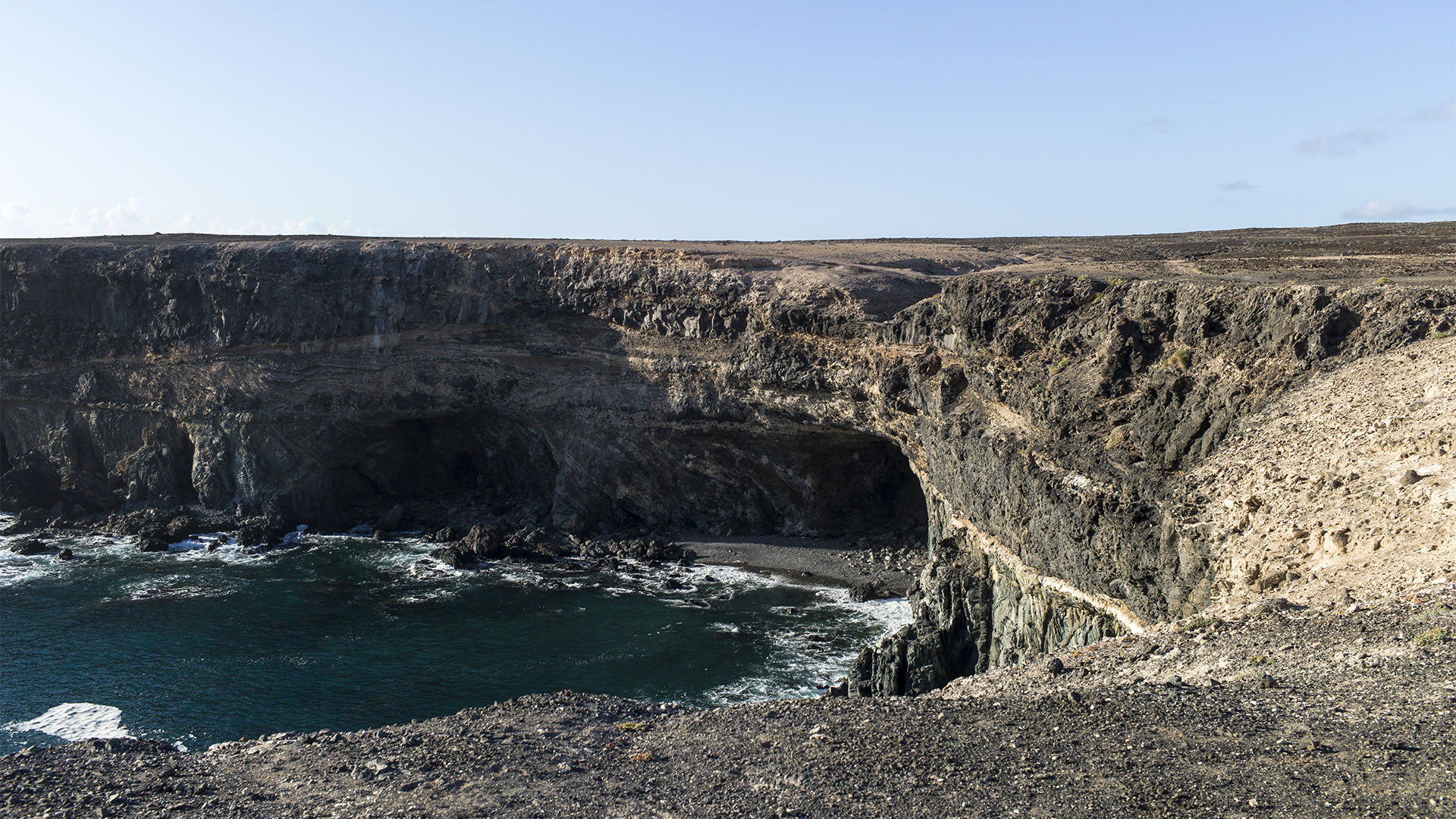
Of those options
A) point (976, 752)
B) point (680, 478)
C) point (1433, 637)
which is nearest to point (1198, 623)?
point (1433, 637)

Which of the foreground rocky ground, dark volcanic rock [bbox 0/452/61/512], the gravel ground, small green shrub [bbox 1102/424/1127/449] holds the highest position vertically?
small green shrub [bbox 1102/424/1127/449]

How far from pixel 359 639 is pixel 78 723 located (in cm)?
938

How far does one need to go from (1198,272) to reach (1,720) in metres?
45.3

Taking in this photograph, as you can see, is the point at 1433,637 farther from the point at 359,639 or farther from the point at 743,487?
the point at 743,487

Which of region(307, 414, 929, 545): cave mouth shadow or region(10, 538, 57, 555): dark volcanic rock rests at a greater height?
region(307, 414, 929, 545): cave mouth shadow

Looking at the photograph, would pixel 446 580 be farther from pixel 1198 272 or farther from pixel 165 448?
pixel 1198 272

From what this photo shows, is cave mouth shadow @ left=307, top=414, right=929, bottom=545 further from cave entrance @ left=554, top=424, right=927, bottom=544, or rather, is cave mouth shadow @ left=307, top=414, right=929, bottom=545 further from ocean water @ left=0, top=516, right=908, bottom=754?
ocean water @ left=0, top=516, right=908, bottom=754

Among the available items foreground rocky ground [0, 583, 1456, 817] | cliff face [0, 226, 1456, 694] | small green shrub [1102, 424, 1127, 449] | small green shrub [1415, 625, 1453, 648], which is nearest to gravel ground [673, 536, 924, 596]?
cliff face [0, 226, 1456, 694]

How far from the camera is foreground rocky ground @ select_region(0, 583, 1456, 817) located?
1341 cm

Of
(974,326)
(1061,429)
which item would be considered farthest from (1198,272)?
(1061,429)

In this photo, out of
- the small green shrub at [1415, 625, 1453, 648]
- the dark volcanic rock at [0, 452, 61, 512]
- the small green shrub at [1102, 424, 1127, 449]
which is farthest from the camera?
the dark volcanic rock at [0, 452, 61, 512]

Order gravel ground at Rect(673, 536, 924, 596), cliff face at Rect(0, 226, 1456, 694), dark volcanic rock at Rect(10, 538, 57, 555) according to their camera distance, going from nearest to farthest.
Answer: cliff face at Rect(0, 226, 1456, 694)
gravel ground at Rect(673, 536, 924, 596)
dark volcanic rock at Rect(10, 538, 57, 555)

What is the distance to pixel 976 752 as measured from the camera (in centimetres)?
1557

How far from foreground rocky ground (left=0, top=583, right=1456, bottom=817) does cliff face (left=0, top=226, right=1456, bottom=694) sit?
6.48 m
